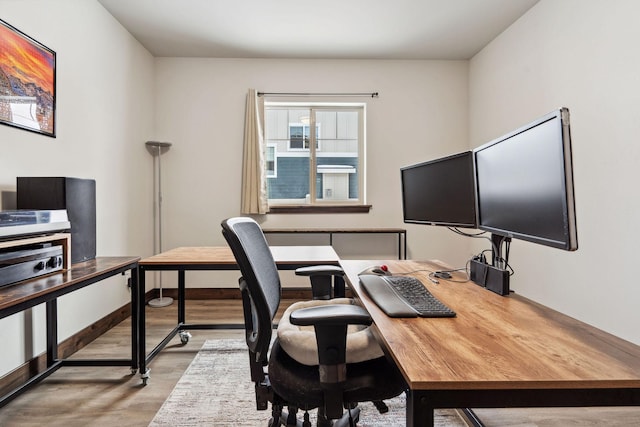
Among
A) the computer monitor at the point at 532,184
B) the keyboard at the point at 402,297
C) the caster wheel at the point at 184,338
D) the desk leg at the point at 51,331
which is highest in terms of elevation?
the computer monitor at the point at 532,184

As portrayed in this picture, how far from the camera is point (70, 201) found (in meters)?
1.88

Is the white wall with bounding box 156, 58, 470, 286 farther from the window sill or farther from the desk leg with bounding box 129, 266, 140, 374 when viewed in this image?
the desk leg with bounding box 129, 266, 140, 374

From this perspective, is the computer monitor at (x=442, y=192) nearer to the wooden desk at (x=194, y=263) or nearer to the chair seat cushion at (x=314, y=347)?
the wooden desk at (x=194, y=263)

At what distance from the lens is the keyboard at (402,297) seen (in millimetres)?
999

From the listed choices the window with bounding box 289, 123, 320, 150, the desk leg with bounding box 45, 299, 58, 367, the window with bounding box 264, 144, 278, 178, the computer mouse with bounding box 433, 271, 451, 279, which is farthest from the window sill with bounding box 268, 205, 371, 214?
the computer mouse with bounding box 433, 271, 451, 279

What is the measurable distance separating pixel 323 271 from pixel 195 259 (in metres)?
0.88

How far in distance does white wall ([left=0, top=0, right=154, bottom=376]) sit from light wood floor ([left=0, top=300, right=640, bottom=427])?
258mm

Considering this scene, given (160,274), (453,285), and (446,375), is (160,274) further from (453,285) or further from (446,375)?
(446,375)

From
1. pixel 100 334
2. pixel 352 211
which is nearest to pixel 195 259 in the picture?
pixel 100 334

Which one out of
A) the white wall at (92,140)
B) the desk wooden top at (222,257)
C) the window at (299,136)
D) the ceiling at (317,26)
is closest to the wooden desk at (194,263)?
the desk wooden top at (222,257)

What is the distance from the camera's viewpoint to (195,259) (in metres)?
2.03

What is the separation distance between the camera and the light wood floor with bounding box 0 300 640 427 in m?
1.62

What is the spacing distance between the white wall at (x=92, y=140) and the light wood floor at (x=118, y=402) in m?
0.26

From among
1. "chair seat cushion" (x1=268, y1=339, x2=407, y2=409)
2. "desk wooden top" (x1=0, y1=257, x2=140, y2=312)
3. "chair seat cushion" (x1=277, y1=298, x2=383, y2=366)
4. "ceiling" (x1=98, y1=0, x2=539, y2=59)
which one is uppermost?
"ceiling" (x1=98, y1=0, x2=539, y2=59)
